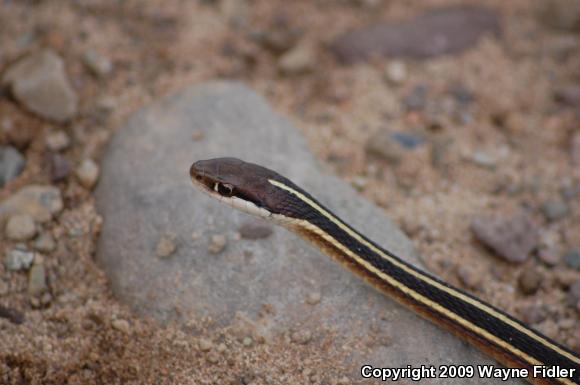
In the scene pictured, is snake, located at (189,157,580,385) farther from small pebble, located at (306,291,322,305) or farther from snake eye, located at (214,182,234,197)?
small pebble, located at (306,291,322,305)

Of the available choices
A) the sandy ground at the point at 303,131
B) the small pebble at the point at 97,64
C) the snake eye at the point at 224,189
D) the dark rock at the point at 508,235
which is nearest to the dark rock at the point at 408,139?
the sandy ground at the point at 303,131

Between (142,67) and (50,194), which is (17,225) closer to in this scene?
(50,194)

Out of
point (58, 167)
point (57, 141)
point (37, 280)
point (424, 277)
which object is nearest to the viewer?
point (424, 277)

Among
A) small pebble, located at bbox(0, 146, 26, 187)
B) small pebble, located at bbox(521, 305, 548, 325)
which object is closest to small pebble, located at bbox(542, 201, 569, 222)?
small pebble, located at bbox(521, 305, 548, 325)

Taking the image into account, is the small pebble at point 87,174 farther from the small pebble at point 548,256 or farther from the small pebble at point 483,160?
the small pebble at point 548,256

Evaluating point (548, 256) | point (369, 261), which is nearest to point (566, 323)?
point (548, 256)

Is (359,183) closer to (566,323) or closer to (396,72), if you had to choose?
(396,72)

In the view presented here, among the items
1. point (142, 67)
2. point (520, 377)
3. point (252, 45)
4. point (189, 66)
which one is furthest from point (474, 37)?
point (520, 377)

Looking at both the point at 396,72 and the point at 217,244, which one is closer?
the point at 217,244
